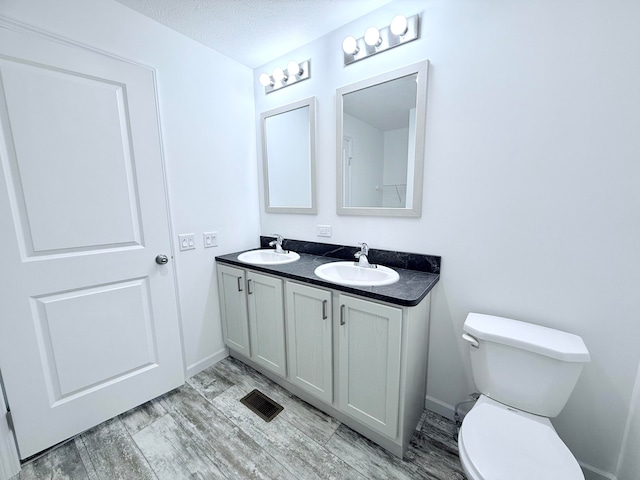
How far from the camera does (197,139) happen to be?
1.76m

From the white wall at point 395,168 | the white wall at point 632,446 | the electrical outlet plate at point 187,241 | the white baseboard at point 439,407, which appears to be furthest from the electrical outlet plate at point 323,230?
the white wall at point 632,446

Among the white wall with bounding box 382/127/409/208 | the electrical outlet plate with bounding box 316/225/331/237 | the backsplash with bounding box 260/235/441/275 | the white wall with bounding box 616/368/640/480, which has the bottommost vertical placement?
the white wall with bounding box 616/368/640/480

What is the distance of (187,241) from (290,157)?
3.28 feet

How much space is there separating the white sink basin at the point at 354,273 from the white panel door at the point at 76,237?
104 cm

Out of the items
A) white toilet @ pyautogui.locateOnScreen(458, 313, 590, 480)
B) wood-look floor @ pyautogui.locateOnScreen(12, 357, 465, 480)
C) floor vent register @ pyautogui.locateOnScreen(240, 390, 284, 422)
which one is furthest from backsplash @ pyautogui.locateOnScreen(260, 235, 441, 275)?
floor vent register @ pyautogui.locateOnScreen(240, 390, 284, 422)

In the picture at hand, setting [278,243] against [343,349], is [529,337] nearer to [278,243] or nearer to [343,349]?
[343,349]

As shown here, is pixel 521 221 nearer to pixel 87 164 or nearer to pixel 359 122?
pixel 359 122

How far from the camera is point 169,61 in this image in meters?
1.60

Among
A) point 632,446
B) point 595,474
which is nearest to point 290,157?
point 632,446

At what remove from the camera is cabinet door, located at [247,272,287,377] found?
159 cm

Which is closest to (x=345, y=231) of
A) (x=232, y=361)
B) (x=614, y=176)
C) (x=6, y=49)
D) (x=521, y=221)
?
(x=521, y=221)

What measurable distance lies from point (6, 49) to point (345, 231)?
6.05 feet

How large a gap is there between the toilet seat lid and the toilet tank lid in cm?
28

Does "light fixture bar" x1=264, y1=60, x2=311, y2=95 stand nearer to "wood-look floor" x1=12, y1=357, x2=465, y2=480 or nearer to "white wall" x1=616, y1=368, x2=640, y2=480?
"wood-look floor" x1=12, y1=357, x2=465, y2=480
